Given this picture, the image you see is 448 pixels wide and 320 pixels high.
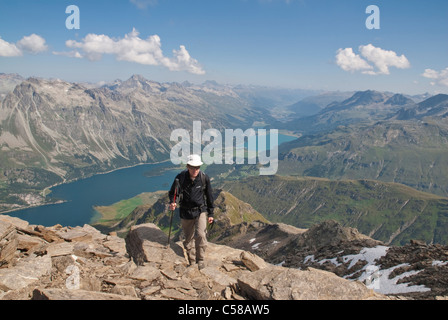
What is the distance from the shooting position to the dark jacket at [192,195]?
53.7 ft

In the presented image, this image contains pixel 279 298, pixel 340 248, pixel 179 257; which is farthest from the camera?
pixel 340 248

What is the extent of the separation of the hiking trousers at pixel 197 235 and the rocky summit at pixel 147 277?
27.7 inches

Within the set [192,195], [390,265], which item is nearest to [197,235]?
[192,195]

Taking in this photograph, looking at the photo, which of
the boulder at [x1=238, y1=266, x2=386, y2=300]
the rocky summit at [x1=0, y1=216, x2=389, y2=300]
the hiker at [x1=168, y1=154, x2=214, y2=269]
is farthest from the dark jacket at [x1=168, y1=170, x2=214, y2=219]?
the boulder at [x1=238, y1=266, x2=386, y2=300]

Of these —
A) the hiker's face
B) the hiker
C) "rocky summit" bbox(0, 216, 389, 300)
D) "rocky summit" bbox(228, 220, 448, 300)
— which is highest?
the hiker's face

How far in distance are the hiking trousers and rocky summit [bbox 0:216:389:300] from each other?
0.70 m

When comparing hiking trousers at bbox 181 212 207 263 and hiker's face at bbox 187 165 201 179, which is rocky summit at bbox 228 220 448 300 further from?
hiker's face at bbox 187 165 201 179

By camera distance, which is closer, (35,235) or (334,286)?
(334,286)

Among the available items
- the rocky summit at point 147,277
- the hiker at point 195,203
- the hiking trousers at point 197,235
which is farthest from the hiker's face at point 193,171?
the rocky summit at point 147,277

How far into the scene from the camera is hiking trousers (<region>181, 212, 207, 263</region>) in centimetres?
1695
